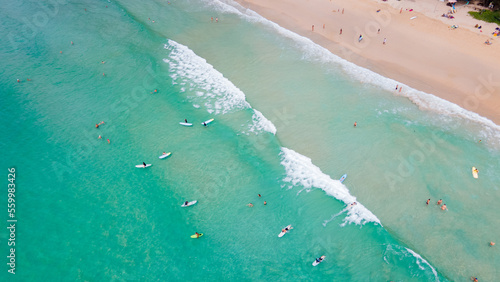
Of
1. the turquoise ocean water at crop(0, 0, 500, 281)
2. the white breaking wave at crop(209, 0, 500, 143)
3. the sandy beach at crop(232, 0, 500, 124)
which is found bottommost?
the turquoise ocean water at crop(0, 0, 500, 281)

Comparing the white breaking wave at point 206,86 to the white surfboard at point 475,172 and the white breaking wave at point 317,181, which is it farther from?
the white surfboard at point 475,172

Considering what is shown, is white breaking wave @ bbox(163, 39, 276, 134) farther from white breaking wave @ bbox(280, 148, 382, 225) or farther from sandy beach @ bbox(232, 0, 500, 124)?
sandy beach @ bbox(232, 0, 500, 124)

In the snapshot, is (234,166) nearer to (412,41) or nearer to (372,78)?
(372,78)

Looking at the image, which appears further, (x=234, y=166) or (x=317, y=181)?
(x=234, y=166)

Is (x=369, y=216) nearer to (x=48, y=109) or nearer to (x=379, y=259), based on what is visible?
(x=379, y=259)

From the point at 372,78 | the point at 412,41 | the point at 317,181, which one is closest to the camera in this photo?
the point at 317,181

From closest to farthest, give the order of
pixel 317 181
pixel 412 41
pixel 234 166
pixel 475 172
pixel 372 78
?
pixel 317 181, pixel 475 172, pixel 234 166, pixel 372 78, pixel 412 41

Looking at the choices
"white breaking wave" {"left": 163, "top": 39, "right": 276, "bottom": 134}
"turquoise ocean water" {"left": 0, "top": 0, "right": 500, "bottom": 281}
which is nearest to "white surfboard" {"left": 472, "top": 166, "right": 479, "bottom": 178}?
"turquoise ocean water" {"left": 0, "top": 0, "right": 500, "bottom": 281}

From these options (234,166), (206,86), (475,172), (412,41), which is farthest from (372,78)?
(234,166)
